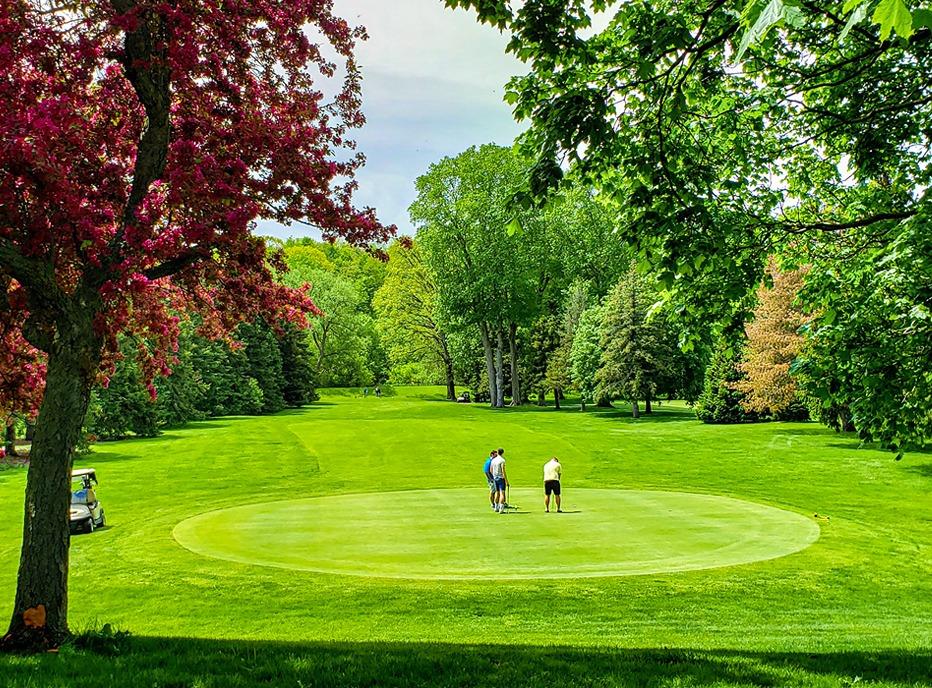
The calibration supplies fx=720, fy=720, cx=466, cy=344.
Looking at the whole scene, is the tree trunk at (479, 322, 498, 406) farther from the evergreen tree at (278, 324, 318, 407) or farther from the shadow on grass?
the shadow on grass

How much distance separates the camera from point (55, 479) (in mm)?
9242

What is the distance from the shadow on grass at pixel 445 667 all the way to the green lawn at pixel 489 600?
0.12 ft

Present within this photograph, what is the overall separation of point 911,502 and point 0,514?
99.7ft

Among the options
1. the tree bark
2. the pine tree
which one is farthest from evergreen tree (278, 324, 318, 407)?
the pine tree

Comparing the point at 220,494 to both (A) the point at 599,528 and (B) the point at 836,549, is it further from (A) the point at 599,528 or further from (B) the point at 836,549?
(B) the point at 836,549

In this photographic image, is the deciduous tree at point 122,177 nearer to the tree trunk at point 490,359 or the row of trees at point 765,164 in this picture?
the row of trees at point 765,164

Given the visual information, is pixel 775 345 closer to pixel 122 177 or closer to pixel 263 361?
pixel 122 177

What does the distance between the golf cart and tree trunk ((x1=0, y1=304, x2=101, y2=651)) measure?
12.0m

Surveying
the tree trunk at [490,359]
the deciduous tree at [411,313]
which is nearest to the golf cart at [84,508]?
the tree trunk at [490,359]

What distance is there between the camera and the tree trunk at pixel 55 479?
29.6ft

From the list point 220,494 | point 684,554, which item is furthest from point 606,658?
point 220,494

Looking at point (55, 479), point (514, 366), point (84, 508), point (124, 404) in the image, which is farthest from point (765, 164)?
point (514, 366)

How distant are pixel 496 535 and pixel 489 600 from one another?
4.97 metres

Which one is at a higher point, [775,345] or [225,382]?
[775,345]
